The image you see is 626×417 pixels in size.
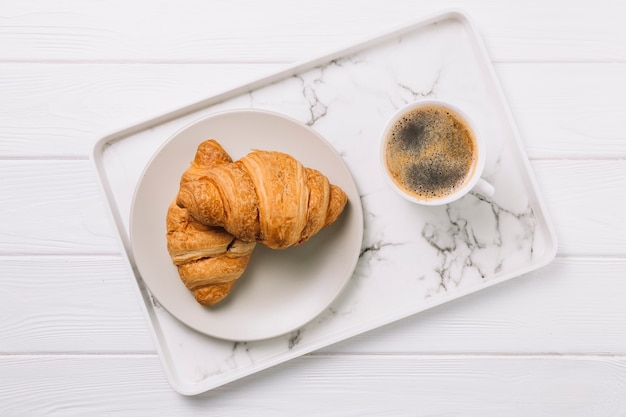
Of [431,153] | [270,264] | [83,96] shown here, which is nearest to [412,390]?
[270,264]

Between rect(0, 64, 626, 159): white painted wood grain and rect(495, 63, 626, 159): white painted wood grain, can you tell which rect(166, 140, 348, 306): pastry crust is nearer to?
rect(0, 64, 626, 159): white painted wood grain

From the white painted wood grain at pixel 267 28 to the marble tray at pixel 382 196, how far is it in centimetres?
7

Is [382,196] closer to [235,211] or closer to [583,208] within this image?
[235,211]

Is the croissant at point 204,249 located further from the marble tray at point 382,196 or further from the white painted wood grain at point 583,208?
the white painted wood grain at point 583,208

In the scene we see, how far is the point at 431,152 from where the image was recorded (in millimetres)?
1198

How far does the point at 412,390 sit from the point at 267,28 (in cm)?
91

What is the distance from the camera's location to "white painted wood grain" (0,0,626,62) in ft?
4.42

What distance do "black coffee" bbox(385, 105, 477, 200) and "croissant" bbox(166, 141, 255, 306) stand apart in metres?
0.35

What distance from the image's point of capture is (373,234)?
129cm

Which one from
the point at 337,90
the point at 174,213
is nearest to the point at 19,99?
the point at 174,213

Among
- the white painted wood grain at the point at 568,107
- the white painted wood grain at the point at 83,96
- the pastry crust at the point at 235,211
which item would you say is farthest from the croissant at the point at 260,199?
the white painted wood grain at the point at 568,107

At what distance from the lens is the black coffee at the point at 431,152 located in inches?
47.0

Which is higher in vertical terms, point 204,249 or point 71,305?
point 204,249

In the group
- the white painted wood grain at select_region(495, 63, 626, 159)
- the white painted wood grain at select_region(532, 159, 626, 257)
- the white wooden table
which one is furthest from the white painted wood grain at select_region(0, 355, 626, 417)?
the white painted wood grain at select_region(495, 63, 626, 159)
